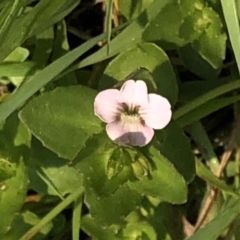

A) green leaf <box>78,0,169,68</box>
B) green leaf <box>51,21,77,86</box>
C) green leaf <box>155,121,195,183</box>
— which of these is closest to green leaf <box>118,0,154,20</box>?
green leaf <box>78,0,169,68</box>

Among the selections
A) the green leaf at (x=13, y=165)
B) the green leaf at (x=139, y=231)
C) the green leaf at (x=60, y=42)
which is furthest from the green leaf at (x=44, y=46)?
the green leaf at (x=139, y=231)

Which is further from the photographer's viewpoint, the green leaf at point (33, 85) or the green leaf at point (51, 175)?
the green leaf at point (51, 175)

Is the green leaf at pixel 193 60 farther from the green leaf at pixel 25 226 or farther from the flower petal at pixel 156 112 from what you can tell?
the green leaf at pixel 25 226

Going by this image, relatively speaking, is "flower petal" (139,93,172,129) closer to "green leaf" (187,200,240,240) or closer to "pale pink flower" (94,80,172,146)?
"pale pink flower" (94,80,172,146)

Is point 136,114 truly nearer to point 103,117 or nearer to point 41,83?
point 103,117

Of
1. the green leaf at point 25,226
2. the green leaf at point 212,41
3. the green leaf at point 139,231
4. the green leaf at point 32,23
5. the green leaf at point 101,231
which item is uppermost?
the green leaf at point 32,23

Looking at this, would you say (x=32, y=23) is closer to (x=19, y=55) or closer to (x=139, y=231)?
(x=19, y=55)
